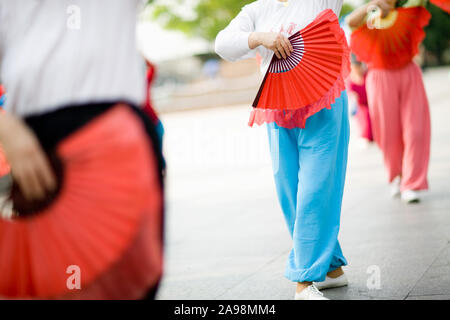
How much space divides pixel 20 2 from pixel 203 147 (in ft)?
35.9

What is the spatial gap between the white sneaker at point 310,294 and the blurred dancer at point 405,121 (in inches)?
107

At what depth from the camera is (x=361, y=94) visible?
34.6 ft

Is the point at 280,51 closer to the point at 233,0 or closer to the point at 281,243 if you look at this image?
the point at 281,243

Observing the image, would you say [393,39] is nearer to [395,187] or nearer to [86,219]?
[395,187]

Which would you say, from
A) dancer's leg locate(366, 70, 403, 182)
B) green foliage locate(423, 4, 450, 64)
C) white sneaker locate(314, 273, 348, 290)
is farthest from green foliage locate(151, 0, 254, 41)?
white sneaker locate(314, 273, 348, 290)

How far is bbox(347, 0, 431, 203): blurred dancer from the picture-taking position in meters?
5.65

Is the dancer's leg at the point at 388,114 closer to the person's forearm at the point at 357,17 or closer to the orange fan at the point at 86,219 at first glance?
the person's forearm at the point at 357,17

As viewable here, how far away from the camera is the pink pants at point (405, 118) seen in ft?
18.6

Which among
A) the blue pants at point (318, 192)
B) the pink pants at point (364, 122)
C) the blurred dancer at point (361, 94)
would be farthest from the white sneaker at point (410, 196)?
the pink pants at point (364, 122)

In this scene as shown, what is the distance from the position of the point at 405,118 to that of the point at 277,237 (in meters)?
1.95

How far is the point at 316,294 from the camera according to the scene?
3.09 meters

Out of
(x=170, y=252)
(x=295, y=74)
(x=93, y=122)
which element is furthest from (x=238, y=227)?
(x=93, y=122)

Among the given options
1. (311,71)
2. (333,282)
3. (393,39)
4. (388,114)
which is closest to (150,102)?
(311,71)

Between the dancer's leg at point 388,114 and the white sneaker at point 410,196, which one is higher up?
the dancer's leg at point 388,114
